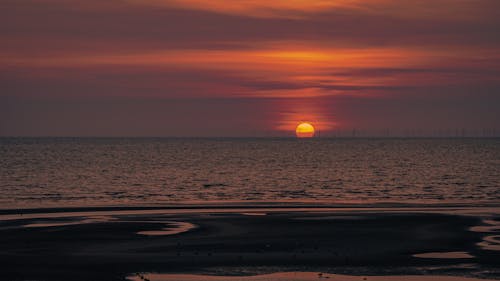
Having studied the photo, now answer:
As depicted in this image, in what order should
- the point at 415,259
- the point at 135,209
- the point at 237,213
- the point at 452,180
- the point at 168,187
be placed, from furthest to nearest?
the point at 452,180 < the point at 168,187 < the point at 135,209 < the point at 237,213 < the point at 415,259

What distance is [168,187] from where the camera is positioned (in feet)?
275

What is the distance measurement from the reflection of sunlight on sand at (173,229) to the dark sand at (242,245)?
6cm

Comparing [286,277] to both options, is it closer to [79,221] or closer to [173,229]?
[173,229]

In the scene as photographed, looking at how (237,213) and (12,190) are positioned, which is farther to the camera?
(12,190)

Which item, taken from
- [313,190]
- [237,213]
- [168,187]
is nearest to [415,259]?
[237,213]

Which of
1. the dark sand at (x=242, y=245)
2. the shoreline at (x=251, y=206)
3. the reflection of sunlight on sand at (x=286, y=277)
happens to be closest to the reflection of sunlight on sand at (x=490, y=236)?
the dark sand at (x=242, y=245)

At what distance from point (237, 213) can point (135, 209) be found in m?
8.63

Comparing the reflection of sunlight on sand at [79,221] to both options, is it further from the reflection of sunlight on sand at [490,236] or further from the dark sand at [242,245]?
the reflection of sunlight on sand at [490,236]

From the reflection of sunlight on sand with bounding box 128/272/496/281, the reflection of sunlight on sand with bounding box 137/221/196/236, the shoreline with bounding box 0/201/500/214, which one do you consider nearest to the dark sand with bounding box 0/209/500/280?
the reflection of sunlight on sand with bounding box 137/221/196/236

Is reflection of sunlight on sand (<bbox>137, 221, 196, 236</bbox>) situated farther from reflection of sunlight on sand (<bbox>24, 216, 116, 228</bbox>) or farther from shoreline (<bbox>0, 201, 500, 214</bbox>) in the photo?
shoreline (<bbox>0, 201, 500, 214</bbox>)

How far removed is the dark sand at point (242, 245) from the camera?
100 feet

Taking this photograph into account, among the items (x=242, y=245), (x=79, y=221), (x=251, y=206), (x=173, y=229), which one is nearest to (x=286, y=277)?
(x=242, y=245)

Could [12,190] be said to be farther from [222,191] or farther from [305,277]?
[305,277]

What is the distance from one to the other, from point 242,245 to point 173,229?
7.32 meters
